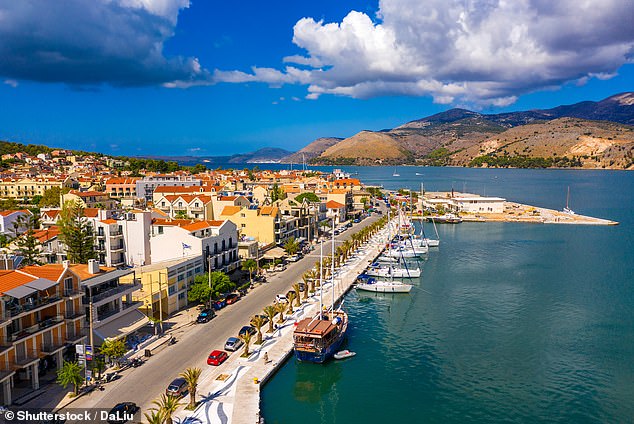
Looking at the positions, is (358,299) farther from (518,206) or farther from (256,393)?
(518,206)

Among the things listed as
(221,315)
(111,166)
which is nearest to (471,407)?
(221,315)

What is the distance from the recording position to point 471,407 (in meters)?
28.2

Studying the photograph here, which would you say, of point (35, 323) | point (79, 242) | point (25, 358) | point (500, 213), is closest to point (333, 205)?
point (500, 213)

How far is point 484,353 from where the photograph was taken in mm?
35562

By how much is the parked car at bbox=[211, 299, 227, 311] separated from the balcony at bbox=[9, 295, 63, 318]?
15.5 metres

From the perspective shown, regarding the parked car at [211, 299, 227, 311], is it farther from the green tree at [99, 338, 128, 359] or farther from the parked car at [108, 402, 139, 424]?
the parked car at [108, 402, 139, 424]

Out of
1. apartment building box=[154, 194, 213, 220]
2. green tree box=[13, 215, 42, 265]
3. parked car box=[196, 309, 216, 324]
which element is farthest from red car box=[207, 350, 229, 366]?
apartment building box=[154, 194, 213, 220]

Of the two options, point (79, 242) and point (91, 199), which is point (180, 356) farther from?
point (91, 199)

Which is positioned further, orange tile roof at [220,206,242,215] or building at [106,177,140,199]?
building at [106,177,140,199]

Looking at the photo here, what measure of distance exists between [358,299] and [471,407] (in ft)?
71.6

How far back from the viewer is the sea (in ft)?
92.2

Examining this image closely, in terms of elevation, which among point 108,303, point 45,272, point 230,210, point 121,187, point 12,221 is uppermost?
point 121,187

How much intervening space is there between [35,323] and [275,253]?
36.3 metres

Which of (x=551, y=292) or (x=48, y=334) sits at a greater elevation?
(x=48, y=334)
